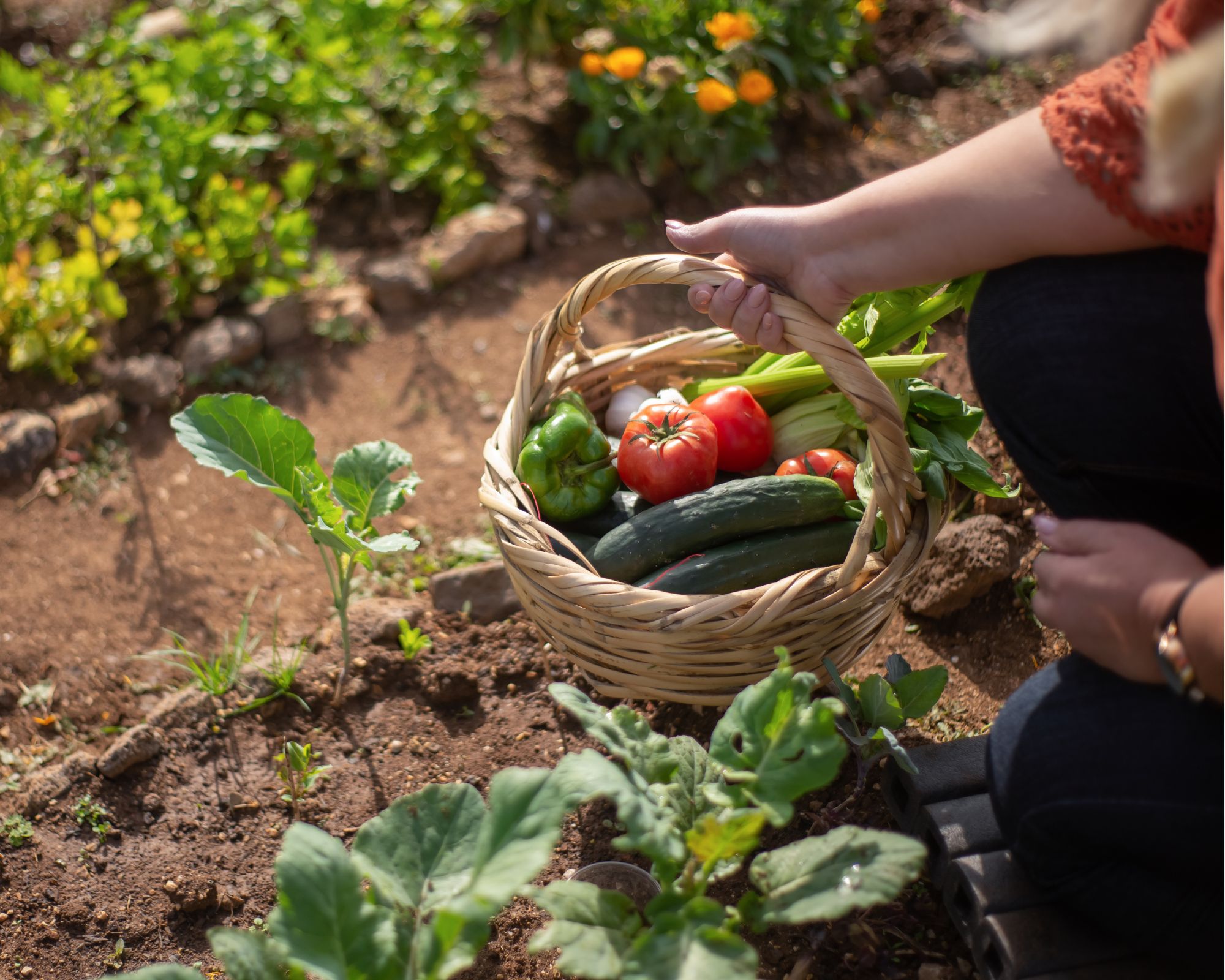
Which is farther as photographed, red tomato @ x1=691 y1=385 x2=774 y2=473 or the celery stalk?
red tomato @ x1=691 y1=385 x2=774 y2=473

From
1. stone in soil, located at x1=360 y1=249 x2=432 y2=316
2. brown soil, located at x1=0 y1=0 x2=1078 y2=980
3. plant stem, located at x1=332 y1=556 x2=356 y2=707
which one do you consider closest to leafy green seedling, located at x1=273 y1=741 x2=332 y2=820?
brown soil, located at x1=0 y1=0 x2=1078 y2=980

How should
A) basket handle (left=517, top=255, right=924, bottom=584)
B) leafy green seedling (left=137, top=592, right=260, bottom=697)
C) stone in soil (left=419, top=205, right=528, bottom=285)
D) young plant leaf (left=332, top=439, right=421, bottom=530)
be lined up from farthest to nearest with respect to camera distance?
1. stone in soil (left=419, top=205, right=528, bottom=285)
2. leafy green seedling (left=137, top=592, right=260, bottom=697)
3. young plant leaf (left=332, top=439, right=421, bottom=530)
4. basket handle (left=517, top=255, right=924, bottom=584)

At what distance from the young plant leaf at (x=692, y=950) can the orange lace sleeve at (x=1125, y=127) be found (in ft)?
3.73

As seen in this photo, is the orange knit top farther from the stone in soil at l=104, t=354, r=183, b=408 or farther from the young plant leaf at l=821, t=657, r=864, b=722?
the stone in soil at l=104, t=354, r=183, b=408

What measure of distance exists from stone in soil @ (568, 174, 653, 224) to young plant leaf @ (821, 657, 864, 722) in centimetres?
271

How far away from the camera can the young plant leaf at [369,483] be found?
2.11m

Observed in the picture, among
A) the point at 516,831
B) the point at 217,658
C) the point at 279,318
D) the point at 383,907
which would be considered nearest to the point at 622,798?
the point at 516,831

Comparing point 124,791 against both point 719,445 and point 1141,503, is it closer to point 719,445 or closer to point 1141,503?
point 719,445

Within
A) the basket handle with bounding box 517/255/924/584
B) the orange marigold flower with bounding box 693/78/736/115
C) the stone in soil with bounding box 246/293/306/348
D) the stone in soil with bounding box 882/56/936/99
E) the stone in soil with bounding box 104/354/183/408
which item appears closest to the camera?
the basket handle with bounding box 517/255/924/584

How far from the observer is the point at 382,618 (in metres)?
2.40

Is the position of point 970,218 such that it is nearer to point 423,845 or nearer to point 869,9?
point 423,845

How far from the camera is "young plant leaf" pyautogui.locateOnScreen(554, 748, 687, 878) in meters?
1.28

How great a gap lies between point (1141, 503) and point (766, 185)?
9.26 feet

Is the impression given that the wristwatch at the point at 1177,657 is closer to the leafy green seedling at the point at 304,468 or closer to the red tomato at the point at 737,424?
the red tomato at the point at 737,424
